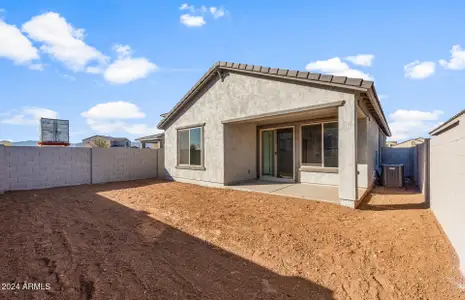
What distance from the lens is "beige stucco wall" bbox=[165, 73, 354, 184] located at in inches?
280

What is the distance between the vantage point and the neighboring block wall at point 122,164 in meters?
11.3

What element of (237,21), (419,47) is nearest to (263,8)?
(237,21)

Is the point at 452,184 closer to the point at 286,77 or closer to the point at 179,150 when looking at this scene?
the point at 286,77

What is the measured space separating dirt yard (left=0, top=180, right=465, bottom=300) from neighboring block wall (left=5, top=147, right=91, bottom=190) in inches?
145

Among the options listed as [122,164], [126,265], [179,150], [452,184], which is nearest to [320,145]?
[452,184]

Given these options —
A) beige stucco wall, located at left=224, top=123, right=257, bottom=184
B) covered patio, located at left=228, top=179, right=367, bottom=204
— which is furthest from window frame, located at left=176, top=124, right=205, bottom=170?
covered patio, located at left=228, top=179, right=367, bottom=204

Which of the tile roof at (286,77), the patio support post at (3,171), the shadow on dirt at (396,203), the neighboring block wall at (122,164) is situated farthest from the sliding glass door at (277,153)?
the patio support post at (3,171)

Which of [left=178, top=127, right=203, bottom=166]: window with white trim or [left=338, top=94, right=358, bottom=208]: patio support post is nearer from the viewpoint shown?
[left=338, top=94, right=358, bottom=208]: patio support post

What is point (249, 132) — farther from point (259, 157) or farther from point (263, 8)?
point (263, 8)

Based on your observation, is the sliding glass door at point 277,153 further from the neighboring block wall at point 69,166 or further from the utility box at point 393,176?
the neighboring block wall at point 69,166

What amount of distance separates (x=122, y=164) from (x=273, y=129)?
328 inches

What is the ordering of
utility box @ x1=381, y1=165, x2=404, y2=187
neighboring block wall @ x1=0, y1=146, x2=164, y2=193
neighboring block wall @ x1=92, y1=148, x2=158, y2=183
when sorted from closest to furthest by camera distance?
1. neighboring block wall @ x1=0, y1=146, x2=164, y2=193
2. utility box @ x1=381, y1=165, x2=404, y2=187
3. neighboring block wall @ x1=92, y1=148, x2=158, y2=183

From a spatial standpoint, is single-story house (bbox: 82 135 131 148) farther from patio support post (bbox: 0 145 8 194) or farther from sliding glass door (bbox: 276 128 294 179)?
sliding glass door (bbox: 276 128 294 179)

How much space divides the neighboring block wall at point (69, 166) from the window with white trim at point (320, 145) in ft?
28.5
